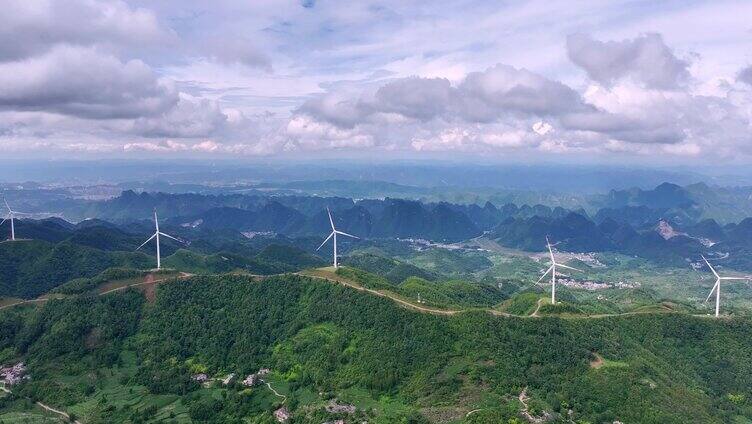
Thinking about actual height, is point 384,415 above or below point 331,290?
below

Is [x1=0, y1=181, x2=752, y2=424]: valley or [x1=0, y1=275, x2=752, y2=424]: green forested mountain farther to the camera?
[x1=0, y1=181, x2=752, y2=424]: valley

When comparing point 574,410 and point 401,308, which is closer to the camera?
point 574,410

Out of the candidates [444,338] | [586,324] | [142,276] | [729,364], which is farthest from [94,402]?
[729,364]

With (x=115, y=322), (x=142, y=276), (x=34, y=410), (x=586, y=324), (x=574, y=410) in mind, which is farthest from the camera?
(x=142, y=276)

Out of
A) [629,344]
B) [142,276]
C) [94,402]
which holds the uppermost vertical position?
[142,276]

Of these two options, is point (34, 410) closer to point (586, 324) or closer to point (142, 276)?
point (142, 276)

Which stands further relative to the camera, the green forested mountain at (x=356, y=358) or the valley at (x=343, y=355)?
the valley at (x=343, y=355)

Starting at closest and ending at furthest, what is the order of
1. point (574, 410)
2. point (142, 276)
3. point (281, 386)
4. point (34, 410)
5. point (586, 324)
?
point (574, 410) → point (34, 410) → point (281, 386) → point (586, 324) → point (142, 276)

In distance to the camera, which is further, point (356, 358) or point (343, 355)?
point (343, 355)
